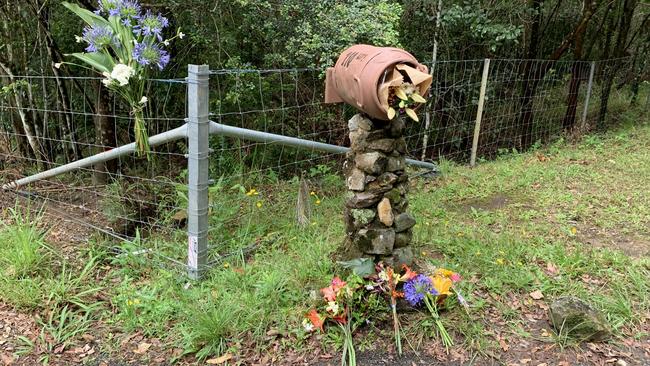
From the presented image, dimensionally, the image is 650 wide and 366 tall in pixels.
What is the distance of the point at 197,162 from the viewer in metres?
2.71

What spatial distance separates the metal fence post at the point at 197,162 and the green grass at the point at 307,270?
16 centimetres

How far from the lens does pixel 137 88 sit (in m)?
2.94

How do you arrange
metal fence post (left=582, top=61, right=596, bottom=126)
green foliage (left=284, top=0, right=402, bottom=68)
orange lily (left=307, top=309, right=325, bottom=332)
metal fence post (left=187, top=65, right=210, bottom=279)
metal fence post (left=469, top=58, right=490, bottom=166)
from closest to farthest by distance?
orange lily (left=307, top=309, right=325, bottom=332), metal fence post (left=187, top=65, right=210, bottom=279), green foliage (left=284, top=0, right=402, bottom=68), metal fence post (left=469, top=58, right=490, bottom=166), metal fence post (left=582, top=61, right=596, bottom=126)

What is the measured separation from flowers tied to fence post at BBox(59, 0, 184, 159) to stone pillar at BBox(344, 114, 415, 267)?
50.5 inches

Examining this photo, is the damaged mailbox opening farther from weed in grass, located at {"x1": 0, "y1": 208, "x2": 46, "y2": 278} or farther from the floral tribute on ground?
weed in grass, located at {"x1": 0, "y1": 208, "x2": 46, "y2": 278}

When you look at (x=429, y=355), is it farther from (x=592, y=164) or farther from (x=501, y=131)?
(x=501, y=131)

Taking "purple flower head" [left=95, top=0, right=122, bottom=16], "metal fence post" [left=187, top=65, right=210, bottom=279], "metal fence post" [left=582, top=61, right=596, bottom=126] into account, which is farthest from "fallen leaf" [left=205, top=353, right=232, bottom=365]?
"metal fence post" [left=582, top=61, right=596, bottom=126]

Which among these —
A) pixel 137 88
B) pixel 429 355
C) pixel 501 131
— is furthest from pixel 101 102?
pixel 501 131

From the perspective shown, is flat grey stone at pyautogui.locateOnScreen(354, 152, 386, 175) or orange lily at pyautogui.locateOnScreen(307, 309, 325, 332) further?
flat grey stone at pyautogui.locateOnScreen(354, 152, 386, 175)

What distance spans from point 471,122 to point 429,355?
14.5 feet

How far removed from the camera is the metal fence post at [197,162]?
8.64 ft

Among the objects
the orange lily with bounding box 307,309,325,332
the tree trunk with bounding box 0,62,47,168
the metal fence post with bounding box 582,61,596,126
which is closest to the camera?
the orange lily with bounding box 307,309,325,332

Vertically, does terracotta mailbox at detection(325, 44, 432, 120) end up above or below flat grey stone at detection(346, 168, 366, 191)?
above

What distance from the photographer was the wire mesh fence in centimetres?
355
